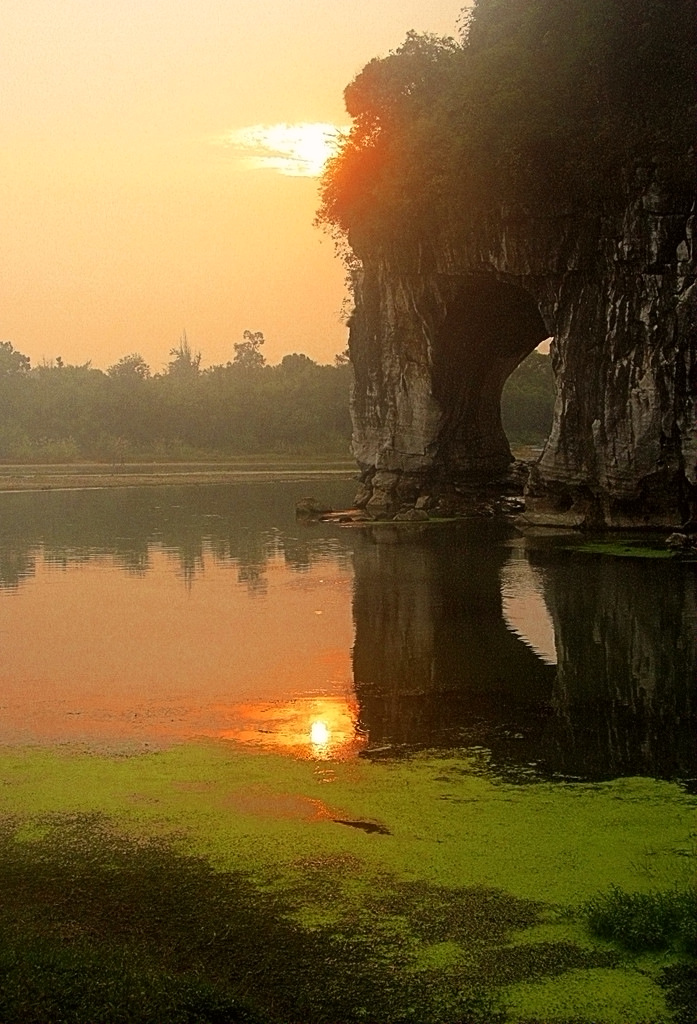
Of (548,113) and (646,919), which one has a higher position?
(548,113)

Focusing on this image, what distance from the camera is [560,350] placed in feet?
88.6

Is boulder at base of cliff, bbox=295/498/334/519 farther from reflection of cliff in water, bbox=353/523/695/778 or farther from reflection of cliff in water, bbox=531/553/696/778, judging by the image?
reflection of cliff in water, bbox=531/553/696/778

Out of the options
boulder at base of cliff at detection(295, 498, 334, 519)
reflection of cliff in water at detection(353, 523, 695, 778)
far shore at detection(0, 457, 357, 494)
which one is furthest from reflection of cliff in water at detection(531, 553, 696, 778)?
far shore at detection(0, 457, 357, 494)

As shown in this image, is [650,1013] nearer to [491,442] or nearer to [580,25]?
[580,25]

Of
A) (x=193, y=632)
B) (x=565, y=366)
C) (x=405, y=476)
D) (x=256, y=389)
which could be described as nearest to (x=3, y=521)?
(x=405, y=476)

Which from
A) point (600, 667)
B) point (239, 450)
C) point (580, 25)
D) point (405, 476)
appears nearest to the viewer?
point (600, 667)

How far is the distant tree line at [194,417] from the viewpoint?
81625 mm

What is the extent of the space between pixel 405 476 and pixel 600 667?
22.3 meters

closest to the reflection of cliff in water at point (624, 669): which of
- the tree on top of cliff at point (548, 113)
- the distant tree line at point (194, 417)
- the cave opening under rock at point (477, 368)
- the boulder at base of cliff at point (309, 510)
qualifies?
the tree on top of cliff at point (548, 113)

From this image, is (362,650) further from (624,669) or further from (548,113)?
(548,113)

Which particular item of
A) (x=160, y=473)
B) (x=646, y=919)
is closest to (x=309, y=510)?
(x=646, y=919)

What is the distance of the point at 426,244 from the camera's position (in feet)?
100

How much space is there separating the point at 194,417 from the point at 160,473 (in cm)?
2612

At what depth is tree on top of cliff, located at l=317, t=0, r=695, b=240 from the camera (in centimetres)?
2261
